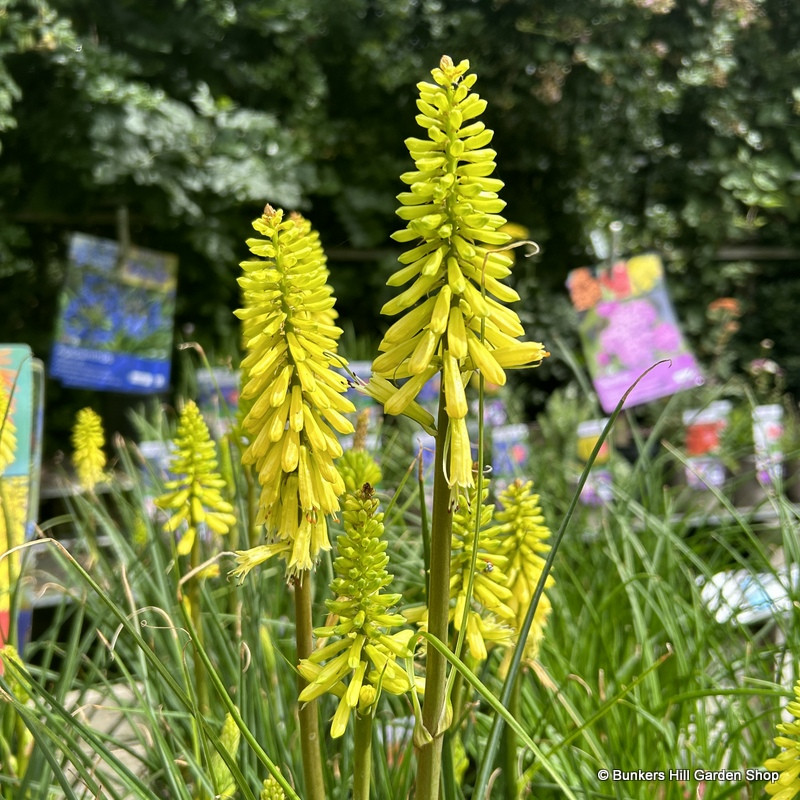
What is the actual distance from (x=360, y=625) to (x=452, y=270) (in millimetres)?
267

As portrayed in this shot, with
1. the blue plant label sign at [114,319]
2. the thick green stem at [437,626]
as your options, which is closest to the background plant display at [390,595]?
the thick green stem at [437,626]

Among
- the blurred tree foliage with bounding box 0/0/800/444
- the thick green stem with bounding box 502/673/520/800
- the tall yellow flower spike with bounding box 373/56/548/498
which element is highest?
the blurred tree foliage with bounding box 0/0/800/444

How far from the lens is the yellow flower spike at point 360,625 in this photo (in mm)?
521

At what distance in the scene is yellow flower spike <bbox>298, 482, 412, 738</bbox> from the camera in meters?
0.52

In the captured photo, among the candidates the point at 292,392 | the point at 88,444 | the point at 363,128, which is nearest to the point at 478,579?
the point at 292,392

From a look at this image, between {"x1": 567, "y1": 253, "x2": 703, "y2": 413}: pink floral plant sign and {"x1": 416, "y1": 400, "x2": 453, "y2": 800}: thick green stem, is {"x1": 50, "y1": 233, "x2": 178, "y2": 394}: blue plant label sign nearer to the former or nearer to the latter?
{"x1": 567, "y1": 253, "x2": 703, "y2": 413}: pink floral plant sign

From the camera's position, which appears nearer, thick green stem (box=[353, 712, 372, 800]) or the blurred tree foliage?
thick green stem (box=[353, 712, 372, 800])

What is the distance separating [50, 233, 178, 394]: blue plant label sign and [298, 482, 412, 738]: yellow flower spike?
74.7 inches

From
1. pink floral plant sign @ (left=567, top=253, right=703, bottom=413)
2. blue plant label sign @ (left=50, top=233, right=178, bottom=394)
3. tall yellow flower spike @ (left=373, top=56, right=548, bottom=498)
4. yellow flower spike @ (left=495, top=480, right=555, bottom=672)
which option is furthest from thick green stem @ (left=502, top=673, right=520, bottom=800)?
blue plant label sign @ (left=50, top=233, right=178, bottom=394)

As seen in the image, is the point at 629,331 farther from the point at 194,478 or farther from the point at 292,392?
the point at 292,392

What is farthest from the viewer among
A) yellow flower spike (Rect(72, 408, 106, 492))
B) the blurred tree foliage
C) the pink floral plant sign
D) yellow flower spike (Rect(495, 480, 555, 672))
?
the pink floral plant sign

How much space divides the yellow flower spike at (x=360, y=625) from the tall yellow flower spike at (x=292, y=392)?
0.23 feet

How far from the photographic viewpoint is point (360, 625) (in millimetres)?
539

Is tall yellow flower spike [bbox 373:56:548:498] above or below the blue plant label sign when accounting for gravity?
below
